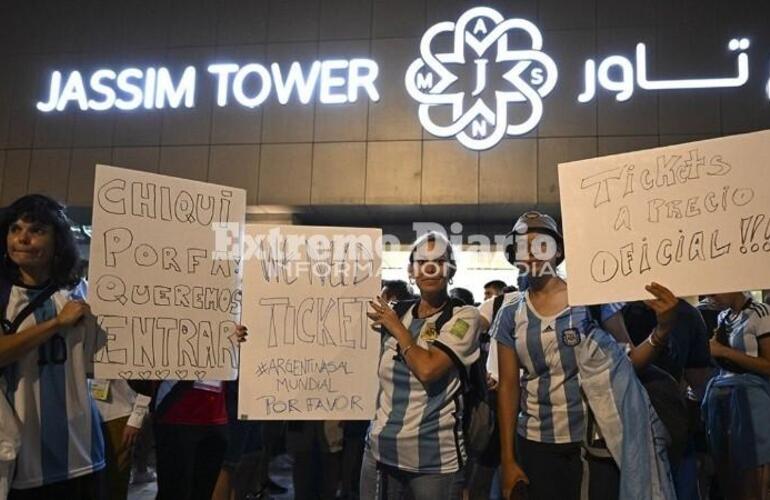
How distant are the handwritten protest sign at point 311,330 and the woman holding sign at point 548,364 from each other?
661 millimetres

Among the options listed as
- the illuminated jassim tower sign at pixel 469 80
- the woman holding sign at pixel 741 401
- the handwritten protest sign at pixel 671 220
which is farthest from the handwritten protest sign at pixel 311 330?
the illuminated jassim tower sign at pixel 469 80

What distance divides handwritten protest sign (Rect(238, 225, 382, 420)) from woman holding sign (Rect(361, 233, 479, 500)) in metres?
0.14

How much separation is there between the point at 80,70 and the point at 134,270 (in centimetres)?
958

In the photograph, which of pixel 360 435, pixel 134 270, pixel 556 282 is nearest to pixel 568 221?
pixel 556 282

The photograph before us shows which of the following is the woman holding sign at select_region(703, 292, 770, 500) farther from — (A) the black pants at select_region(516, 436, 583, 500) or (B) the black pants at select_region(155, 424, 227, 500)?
(B) the black pants at select_region(155, 424, 227, 500)

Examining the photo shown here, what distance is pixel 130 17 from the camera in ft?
36.1

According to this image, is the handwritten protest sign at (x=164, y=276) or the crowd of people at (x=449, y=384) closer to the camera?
the crowd of people at (x=449, y=384)

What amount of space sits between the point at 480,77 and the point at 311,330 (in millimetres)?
7788

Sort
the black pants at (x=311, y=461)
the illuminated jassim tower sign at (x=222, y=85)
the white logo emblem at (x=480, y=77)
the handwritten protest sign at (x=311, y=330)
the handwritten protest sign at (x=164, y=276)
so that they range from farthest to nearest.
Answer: the illuminated jassim tower sign at (x=222, y=85) → the white logo emblem at (x=480, y=77) → the black pants at (x=311, y=461) → the handwritten protest sign at (x=311, y=330) → the handwritten protest sign at (x=164, y=276)

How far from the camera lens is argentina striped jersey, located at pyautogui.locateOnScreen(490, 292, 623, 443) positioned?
2711mm

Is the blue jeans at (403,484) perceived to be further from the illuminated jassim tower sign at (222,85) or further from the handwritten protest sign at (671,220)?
the illuminated jassim tower sign at (222,85)

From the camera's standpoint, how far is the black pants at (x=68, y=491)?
100 inches

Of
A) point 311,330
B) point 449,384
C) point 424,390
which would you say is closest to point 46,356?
point 311,330

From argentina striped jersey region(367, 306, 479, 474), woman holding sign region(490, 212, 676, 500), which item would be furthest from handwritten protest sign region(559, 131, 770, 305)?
argentina striped jersey region(367, 306, 479, 474)
